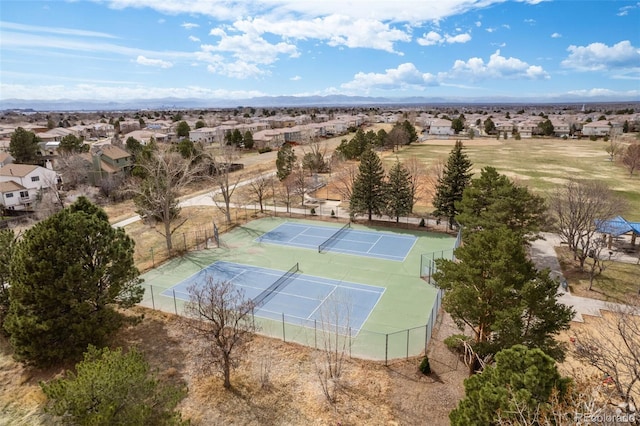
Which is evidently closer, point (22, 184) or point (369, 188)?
point (369, 188)

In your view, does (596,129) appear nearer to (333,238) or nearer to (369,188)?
(369,188)

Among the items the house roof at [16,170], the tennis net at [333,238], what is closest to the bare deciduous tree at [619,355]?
the tennis net at [333,238]

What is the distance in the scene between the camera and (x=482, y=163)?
71.2m

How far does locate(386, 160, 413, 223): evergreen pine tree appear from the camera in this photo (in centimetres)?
3741

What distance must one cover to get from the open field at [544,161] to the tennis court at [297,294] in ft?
106

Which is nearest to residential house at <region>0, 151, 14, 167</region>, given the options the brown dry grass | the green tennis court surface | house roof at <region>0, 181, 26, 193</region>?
house roof at <region>0, 181, 26, 193</region>

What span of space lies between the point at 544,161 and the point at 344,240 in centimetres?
5683

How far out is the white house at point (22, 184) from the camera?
46.7 m

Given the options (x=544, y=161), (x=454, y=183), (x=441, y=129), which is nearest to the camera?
(x=454, y=183)

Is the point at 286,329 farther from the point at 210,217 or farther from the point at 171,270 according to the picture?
the point at 210,217

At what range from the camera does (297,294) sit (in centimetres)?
2461

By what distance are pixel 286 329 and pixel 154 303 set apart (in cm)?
861

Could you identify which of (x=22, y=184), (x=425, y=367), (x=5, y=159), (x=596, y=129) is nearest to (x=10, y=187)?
(x=22, y=184)

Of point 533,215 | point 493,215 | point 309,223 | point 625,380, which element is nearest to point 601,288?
point 533,215
